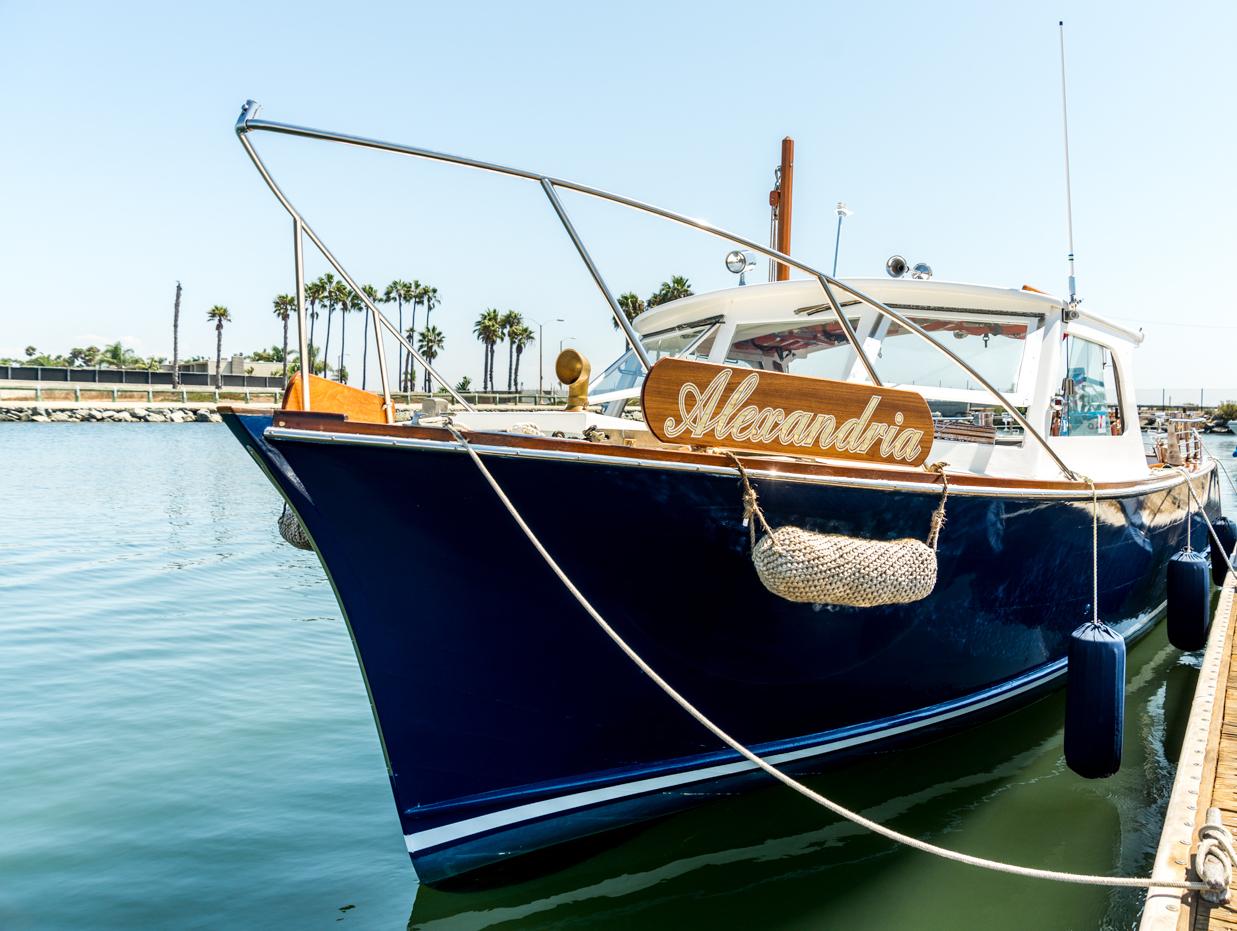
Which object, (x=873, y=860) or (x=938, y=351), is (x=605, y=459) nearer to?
(x=873, y=860)

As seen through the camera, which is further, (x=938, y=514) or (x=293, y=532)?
(x=938, y=514)

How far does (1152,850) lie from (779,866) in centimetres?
207

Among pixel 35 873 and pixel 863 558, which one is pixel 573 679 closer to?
pixel 863 558

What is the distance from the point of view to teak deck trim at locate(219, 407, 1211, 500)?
301cm

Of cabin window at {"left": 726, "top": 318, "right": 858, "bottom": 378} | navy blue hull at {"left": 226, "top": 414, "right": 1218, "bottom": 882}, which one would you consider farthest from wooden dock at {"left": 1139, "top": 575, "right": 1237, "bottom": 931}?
cabin window at {"left": 726, "top": 318, "right": 858, "bottom": 378}

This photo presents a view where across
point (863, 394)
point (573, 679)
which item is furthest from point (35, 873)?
point (863, 394)

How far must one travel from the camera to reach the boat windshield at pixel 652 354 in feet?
18.9

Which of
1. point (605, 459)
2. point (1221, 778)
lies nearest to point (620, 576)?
point (605, 459)

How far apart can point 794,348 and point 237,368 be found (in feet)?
217

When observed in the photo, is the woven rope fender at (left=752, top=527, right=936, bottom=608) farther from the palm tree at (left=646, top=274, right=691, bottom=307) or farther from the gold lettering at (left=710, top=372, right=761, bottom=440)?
the palm tree at (left=646, top=274, right=691, bottom=307)

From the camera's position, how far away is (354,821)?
445 cm

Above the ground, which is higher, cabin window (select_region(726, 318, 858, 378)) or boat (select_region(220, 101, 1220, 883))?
cabin window (select_region(726, 318, 858, 378))

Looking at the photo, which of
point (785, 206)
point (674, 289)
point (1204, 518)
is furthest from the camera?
point (674, 289)

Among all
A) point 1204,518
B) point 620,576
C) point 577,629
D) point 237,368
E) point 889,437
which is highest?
point 237,368
